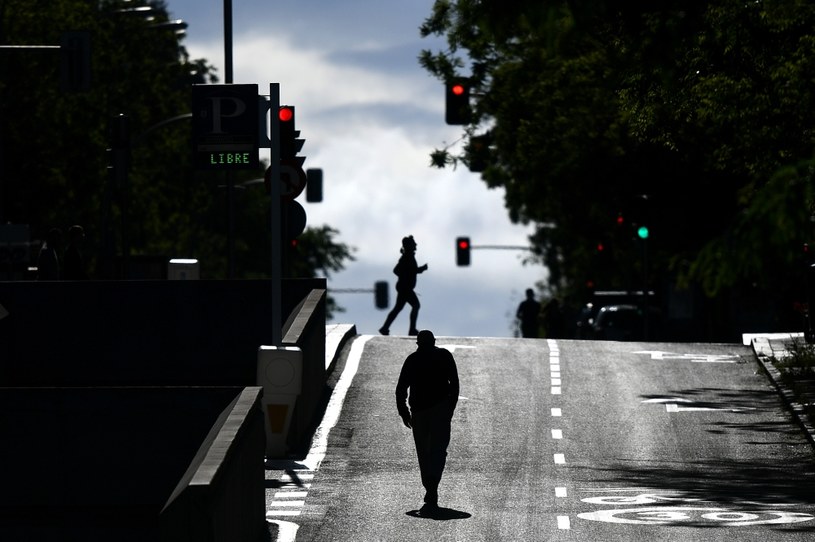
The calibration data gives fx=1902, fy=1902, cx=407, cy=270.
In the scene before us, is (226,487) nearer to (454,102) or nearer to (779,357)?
(779,357)

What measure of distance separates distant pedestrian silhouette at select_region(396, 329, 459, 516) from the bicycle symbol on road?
1.51m

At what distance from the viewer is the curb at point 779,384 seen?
22.5 m

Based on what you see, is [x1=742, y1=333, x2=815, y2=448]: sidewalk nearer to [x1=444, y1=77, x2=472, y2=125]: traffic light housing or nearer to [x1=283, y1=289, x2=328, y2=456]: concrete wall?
[x1=283, y1=289, x2=328, y2=456]: concrete wall

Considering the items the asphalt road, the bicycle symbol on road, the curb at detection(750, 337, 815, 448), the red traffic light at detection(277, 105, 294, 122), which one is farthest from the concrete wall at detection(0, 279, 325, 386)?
the bicycle symbol on road

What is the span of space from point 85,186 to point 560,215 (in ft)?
56.3

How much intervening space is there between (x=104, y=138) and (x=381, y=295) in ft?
139

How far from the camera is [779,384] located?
26.3m

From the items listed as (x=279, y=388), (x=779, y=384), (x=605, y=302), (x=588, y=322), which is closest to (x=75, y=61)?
(x=279, y=388)

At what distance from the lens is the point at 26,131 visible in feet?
188

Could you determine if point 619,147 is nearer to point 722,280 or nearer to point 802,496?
point 802,496

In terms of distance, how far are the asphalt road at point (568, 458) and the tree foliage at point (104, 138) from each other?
12.4 meters

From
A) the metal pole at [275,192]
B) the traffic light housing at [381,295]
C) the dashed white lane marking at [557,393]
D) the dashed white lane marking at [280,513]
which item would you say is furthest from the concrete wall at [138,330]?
the traffic light housing at [381,295]

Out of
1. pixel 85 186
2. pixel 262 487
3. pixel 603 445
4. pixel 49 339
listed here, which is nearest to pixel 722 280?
pixel 262 487

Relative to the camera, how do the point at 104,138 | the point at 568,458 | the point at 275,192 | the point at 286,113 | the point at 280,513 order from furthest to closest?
the point at 104,138 → the point at 286,113 → the point at 275,192 → the point at 568,458 → the point at 280,513
